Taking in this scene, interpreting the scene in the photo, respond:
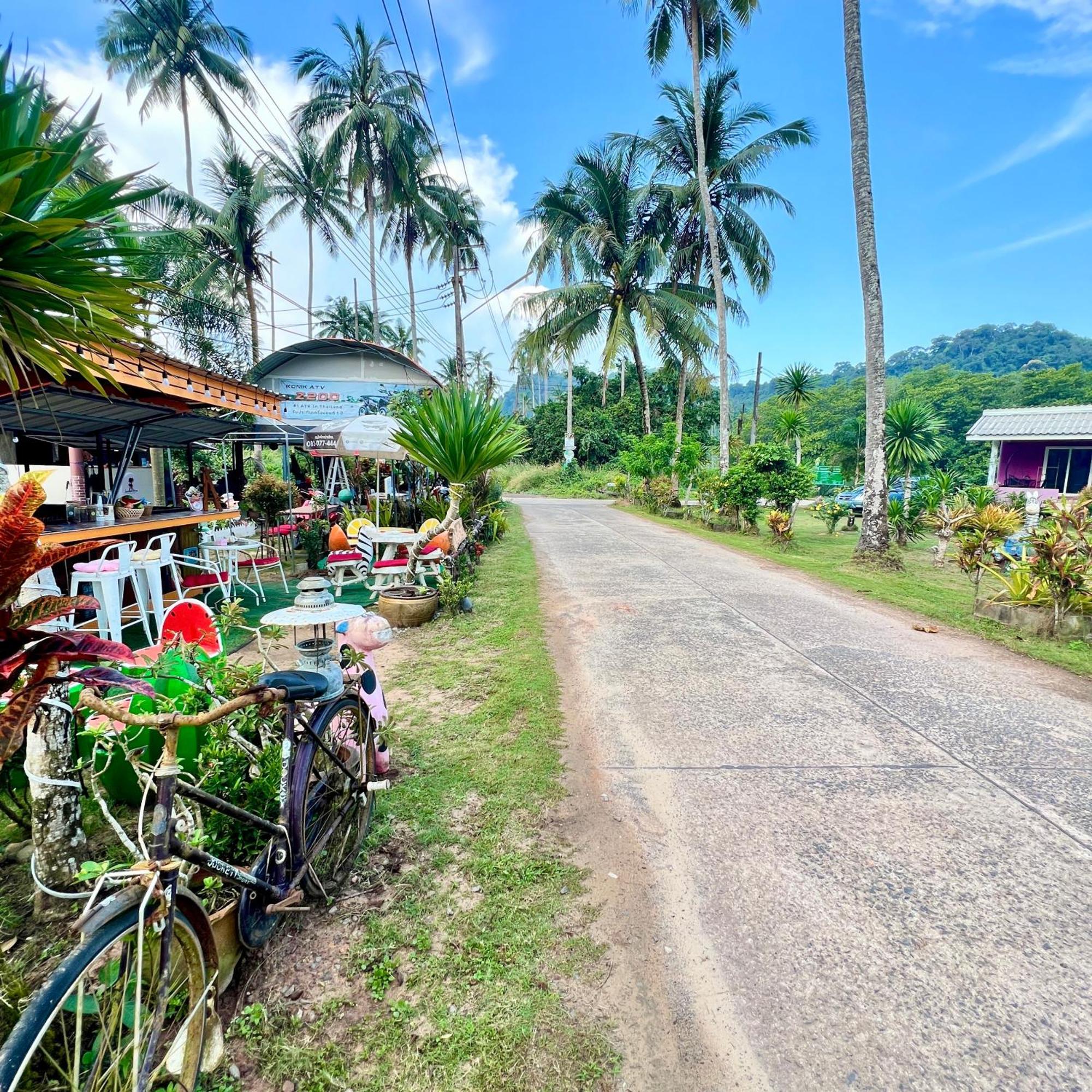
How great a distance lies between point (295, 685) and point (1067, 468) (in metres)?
25.0

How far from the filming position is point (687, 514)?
1805 centimetres

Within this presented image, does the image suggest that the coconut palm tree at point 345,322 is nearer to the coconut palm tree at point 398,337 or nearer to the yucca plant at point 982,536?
the coconut palm tree at point 398,337

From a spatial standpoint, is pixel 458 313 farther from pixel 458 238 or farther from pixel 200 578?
pixel 200 578

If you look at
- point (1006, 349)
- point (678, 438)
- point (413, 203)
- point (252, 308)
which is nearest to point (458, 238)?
point (413, 203)

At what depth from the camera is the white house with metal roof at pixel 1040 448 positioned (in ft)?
60.3

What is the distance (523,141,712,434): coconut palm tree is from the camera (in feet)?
66.3

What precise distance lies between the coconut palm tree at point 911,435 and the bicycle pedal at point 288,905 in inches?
627

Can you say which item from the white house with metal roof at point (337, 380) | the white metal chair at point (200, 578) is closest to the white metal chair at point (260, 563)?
the white metal chair at point (200, 578)

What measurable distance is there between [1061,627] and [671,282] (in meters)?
18.8

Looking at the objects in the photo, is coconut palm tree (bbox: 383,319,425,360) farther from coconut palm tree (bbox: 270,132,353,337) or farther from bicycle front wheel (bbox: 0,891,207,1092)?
bicycle front wheel (bbox: 0,891,207,1092)

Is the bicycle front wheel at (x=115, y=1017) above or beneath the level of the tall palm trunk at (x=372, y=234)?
beneath

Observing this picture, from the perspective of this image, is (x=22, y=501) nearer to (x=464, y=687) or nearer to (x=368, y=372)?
(x=464, y=687)

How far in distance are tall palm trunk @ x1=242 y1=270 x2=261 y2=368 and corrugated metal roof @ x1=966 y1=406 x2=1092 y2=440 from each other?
27.2 metres

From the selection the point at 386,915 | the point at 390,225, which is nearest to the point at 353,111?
the point at 390,225
